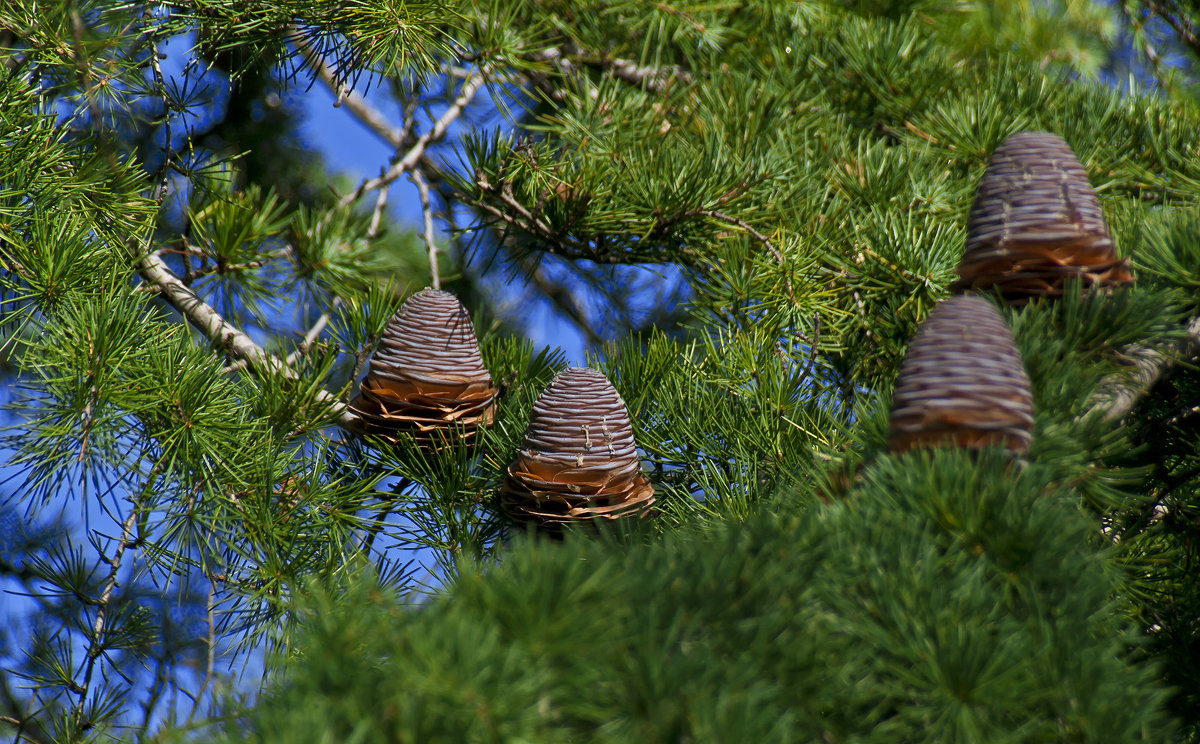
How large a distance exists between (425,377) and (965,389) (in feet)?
1.03

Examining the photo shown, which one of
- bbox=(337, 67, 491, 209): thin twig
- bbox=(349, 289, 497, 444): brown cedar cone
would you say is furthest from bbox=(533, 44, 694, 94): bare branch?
→ bbox=(349, 289, 497, 444): brown cedar cone

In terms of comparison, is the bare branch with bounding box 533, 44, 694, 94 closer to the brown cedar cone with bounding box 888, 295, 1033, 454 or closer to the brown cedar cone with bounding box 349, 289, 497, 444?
the brown cedar cone with bounding box 349, 289, 497, 444

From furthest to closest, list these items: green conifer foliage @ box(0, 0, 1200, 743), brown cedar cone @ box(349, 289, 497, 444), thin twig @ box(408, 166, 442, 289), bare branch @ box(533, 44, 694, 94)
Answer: bare branch @ box(533, 44, 694, 94) < thin twig @ box(408, 166, 442, 289) < brown cedar cone @ box(349, 289, 497, 444) < green conifer foliage @ box(0, 0, 1200, 743)

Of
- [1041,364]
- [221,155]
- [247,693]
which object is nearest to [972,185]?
[1041,364]

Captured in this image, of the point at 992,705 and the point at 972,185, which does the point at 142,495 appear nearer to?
the point at 992,705

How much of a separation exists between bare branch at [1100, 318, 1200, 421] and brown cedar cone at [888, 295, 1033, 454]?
0.25 feet

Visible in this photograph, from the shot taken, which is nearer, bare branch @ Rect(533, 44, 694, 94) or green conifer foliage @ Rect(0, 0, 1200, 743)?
green conifer foliage @ Rect(0, 0, 1200, 743)

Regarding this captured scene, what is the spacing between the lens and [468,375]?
0.56m

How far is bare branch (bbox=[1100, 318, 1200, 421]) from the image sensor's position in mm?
418

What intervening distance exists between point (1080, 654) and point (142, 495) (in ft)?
1.53

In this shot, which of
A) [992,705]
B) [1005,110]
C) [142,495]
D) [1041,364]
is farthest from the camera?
[1005,110]

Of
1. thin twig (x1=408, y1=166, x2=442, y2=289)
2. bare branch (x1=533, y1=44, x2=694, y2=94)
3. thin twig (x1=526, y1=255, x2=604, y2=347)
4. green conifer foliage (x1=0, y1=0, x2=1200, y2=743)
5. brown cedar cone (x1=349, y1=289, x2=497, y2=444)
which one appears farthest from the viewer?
thin twig (x1=526, y1=255, x2=604, y2=347)

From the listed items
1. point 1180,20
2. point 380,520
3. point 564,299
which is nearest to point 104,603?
point 380,520

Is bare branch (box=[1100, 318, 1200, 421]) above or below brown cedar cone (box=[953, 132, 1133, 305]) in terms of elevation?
below
